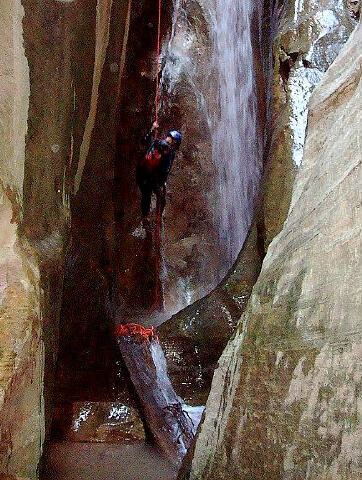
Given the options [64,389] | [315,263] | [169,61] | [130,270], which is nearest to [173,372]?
[64,389]

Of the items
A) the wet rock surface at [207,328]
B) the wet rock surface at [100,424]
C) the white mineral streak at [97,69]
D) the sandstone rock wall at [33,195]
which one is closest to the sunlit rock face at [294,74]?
the wet rock surface at [207,328]

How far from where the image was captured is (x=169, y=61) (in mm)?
10859

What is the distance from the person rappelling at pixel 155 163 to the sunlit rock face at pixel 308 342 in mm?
5527

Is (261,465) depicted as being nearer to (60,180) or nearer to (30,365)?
(30,365)

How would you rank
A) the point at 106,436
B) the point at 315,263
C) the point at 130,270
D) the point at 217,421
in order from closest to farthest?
1. the point at 315,263
2. the point at 217,421
3. the point at 106,436
4. the point at 130,270

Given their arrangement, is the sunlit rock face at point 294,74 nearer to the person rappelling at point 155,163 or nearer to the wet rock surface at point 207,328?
the wet rock surface at point 207,328

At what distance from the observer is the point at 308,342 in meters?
2.26

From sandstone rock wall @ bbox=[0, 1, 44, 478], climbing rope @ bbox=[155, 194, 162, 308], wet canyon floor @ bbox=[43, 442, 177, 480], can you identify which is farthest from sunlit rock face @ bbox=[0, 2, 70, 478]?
climbing rope @ bbox=[155, 194, 162, 308]

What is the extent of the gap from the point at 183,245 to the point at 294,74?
483cm

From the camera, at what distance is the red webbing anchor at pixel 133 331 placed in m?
6.75

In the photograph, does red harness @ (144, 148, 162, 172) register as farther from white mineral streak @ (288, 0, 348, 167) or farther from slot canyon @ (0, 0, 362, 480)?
white mineral streak @ (288, 0, 348, 167)

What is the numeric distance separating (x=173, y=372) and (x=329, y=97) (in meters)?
4.47

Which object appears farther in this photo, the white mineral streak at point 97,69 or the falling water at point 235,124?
the falling water at point 235,124

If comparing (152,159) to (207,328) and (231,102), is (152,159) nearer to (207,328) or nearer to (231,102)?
(231,102)
